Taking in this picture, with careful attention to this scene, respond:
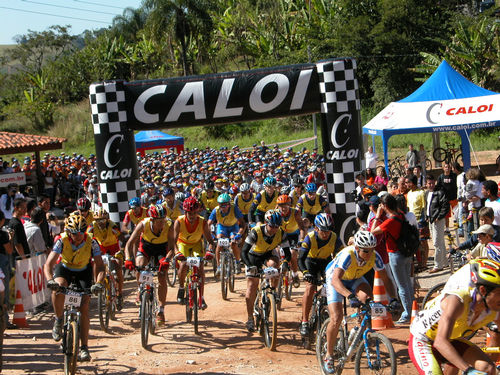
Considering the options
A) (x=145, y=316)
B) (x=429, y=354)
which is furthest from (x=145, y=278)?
(x=429, y=354)

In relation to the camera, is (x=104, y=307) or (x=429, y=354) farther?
(x=104, y=307)

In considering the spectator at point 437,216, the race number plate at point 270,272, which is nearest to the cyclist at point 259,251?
the race number plate at point 270,272

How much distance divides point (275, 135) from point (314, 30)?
27.3 ft

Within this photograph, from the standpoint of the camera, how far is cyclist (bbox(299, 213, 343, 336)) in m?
8.36

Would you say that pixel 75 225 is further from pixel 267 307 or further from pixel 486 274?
pixel 486 274

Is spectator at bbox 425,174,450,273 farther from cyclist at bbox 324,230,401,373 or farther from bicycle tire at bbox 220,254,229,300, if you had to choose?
cyclist at bbox 324,230,401,373

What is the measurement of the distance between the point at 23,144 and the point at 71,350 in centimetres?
1554

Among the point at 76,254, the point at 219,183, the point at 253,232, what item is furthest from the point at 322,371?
the point at 219,183

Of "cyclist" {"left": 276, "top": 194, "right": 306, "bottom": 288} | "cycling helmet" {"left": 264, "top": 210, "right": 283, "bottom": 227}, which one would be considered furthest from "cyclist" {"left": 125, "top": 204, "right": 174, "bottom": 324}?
"cyclist" {"left": 276, "top": 194, "right": 306, "bottom": 288}

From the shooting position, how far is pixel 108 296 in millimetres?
10094

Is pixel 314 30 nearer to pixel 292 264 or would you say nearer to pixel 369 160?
pixel 369 160

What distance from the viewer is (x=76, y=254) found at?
26.8 feet

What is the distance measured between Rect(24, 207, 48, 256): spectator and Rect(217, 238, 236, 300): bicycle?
3.18 meters

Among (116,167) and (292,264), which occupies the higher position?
(116,167)
